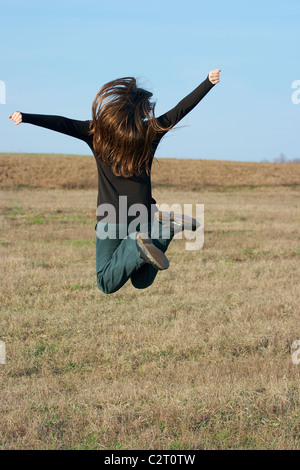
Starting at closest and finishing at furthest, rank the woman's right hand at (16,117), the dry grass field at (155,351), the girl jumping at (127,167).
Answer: the dry grass field at (155,351)
the woman's right hand at (16,117)
the girl jumping at (127,167)

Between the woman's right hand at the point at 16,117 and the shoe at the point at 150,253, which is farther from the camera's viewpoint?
the shoe at the point at 150,253

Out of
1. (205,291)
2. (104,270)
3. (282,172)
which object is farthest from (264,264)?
(282,172)

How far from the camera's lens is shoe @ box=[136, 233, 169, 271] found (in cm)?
466

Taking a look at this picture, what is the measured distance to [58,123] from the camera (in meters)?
4.78

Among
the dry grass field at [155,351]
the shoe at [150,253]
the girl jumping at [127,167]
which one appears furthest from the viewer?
the girl jumping at [127,167]

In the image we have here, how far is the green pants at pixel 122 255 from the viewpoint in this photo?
196 inches

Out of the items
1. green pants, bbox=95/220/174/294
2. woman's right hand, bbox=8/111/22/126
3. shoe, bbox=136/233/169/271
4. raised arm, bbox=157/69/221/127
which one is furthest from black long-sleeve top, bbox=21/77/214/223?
woman's right hand, bbox=8/111/22/126

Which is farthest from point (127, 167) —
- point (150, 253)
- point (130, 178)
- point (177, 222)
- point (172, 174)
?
point (172, 174)

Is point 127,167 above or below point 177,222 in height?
above

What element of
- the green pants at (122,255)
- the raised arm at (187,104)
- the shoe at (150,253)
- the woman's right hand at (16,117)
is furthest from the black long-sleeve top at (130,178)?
the woman's right hand at (16,117)

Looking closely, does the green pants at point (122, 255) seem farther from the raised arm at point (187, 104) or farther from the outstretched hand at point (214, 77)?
the outstretched hand at point (214, 77)

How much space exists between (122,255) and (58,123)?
1.39 metres

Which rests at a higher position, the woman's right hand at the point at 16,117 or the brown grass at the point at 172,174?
the brown grass at the point at 172,174

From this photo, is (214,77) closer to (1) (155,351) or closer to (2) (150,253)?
(2) (150,253)
